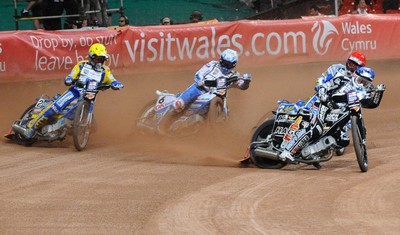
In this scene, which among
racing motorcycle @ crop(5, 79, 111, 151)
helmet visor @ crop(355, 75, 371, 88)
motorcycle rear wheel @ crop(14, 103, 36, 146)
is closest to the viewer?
helmet visor @ crop(355, 75, 371, 88)

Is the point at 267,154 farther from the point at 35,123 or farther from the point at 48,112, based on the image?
the point at 35,123

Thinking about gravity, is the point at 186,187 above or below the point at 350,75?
below

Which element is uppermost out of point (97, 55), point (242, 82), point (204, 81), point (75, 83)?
point (97, 55)

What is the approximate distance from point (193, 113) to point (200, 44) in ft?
16.5

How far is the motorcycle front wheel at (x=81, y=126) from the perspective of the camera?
50.3 feet

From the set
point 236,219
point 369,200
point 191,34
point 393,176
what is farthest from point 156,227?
point 191,34

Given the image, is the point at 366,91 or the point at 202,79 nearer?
the point at 366,91

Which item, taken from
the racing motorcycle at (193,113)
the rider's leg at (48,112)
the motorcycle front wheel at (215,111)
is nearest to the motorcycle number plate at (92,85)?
the rider's leg at (48,112)

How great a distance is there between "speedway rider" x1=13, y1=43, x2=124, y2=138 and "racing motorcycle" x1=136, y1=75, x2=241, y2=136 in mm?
1060

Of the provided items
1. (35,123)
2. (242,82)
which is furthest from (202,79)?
(35,123)

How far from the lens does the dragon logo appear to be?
73.3 ft

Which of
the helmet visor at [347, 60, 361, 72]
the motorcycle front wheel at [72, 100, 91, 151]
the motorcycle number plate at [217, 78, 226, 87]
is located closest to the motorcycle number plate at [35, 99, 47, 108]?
the motorcycle front wheel at [72, 100, 91, 151]

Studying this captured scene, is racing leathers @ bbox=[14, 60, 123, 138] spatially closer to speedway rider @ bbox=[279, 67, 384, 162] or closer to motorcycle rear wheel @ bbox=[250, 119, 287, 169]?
motorcycle rear wheel @ bbox=[250, 119, 287, 169]

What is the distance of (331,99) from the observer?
43.8ft
